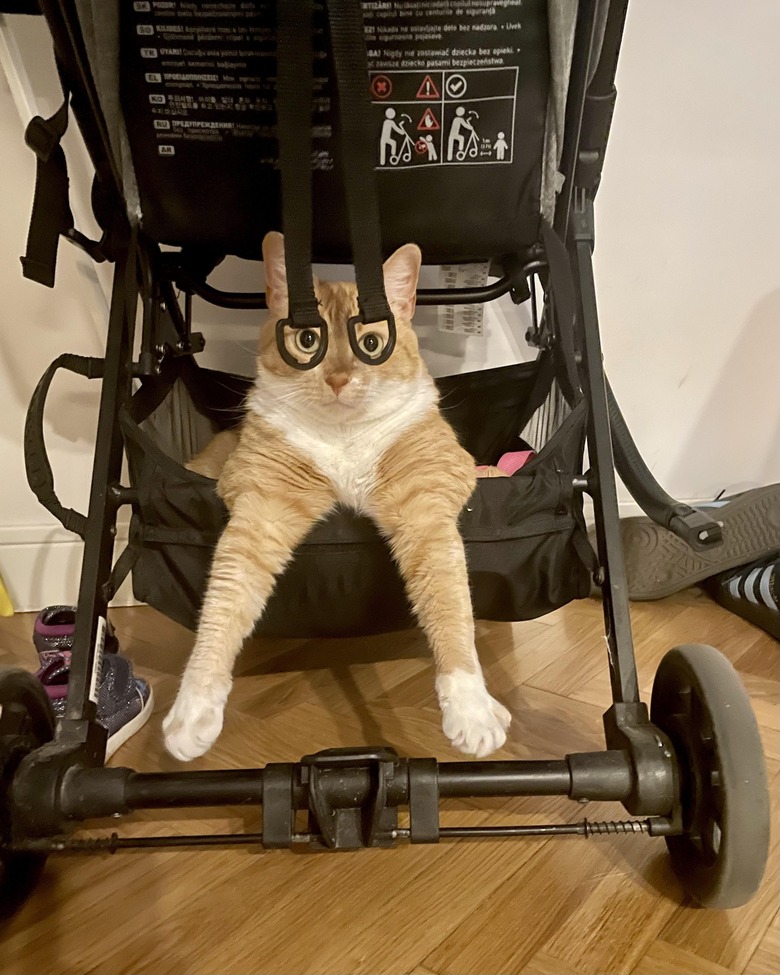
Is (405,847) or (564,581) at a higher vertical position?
(564,581)

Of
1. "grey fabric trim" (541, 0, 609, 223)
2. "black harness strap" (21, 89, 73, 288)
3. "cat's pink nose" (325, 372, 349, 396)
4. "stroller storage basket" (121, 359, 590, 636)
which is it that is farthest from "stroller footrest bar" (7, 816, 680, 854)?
"grey fabric trim" (541, 0, 609, 223)

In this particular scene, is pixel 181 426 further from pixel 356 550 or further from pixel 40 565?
pixel 40 565

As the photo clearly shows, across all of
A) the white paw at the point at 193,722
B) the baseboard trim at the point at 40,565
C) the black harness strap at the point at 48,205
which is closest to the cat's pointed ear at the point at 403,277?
the black harness strap at the point at 48,205

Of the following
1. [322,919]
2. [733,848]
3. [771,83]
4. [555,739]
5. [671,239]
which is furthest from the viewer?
[671,239]

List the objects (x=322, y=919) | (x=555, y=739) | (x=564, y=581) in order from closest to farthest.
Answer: (x=322, y=919) < (x=564, y=581) < (x=555, y=739)

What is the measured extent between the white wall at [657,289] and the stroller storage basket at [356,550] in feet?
1.96

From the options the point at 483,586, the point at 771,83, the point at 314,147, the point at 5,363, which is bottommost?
the point at 483,586

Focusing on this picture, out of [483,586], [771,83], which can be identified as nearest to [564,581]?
[483,586]

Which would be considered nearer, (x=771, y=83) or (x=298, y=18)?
(x=298, y=18)

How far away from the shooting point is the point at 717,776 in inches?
25.2

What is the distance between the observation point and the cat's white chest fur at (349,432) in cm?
93

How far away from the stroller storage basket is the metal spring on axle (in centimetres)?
29

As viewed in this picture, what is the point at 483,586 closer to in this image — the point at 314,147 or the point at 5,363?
the point at 314,147

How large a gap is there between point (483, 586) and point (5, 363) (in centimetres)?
110
